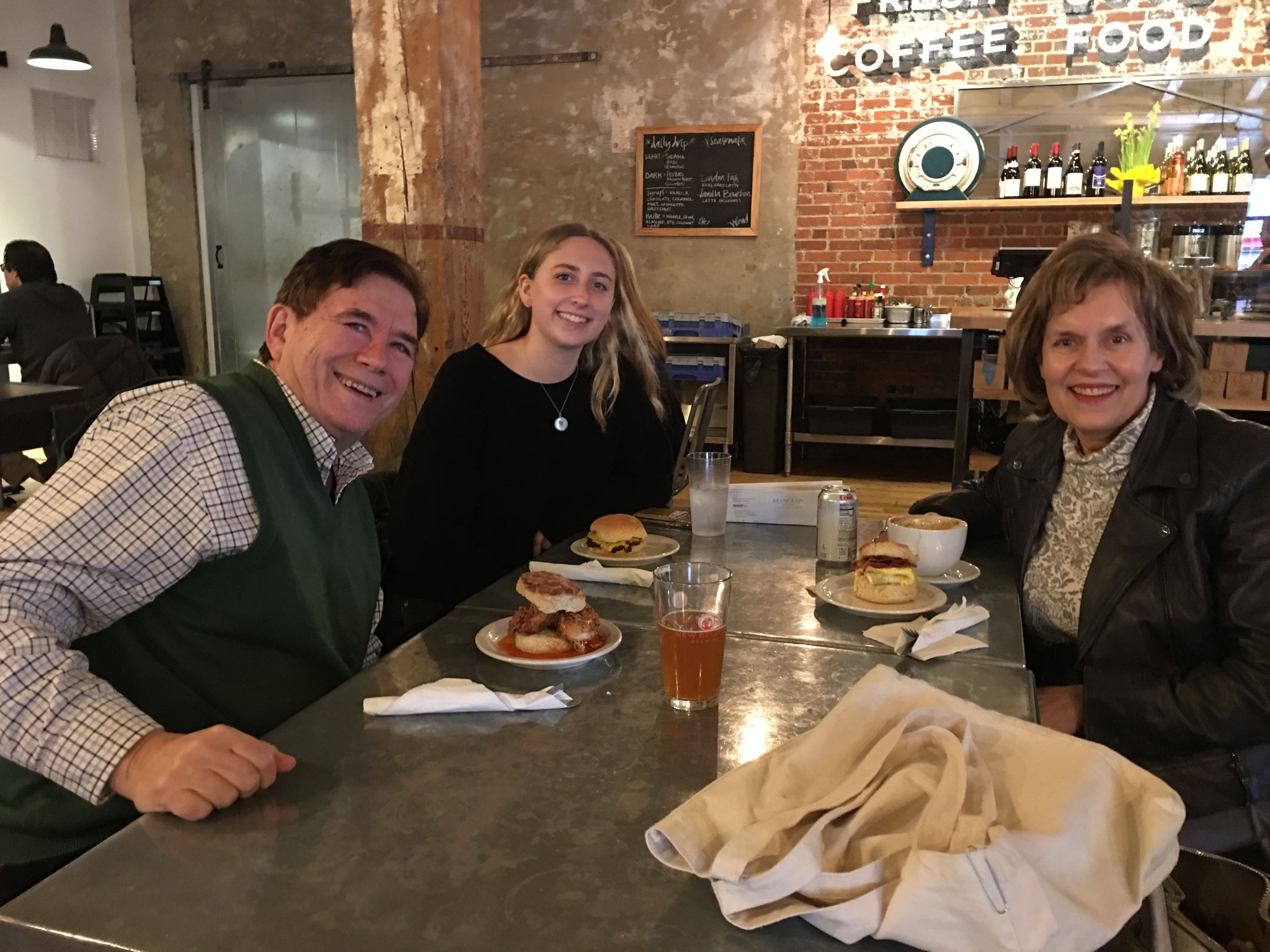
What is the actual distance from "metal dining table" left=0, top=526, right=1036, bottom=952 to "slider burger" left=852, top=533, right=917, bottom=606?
0.22m

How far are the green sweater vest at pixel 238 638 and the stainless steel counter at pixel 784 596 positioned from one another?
312 mm

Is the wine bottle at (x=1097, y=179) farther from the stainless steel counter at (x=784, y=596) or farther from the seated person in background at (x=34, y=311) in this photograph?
the seated person in background at (x=34, y=311)

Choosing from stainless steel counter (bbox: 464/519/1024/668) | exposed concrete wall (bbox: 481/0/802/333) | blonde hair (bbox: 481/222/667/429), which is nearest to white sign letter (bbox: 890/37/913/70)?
exposed concrete wall (bbox: 481/0/802/333)

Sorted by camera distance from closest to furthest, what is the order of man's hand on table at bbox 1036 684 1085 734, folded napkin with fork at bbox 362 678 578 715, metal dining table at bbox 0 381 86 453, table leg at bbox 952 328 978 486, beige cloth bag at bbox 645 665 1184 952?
beige cloth bag at bbox 645 665 1184 952, folded napkin with fork at bbox 362 678 578 715, man's hand on table at bbox 1036 684 1085 734, metal dining table at bbox 0 381 86 453, table leg at bbox 952 328 978 486

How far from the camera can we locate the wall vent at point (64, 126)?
22.9 feet

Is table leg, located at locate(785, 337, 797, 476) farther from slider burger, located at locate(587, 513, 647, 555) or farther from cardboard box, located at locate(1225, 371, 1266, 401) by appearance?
slider burger, located at locate(587, 513, 647, 555)

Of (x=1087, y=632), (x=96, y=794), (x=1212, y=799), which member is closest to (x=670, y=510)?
(x=1087, y=632)

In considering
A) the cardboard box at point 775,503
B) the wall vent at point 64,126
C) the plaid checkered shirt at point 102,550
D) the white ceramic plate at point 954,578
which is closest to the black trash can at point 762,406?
the cardboard box at point 775,503

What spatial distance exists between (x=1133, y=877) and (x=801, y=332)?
5465 mm

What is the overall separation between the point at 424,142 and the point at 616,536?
172 centimetres

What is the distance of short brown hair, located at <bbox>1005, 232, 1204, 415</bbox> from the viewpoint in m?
1.68

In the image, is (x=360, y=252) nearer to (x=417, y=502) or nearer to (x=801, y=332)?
(x=417, y=502)

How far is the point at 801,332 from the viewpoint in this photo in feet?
19.8

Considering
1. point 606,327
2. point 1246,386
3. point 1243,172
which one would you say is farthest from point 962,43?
point 606,327
